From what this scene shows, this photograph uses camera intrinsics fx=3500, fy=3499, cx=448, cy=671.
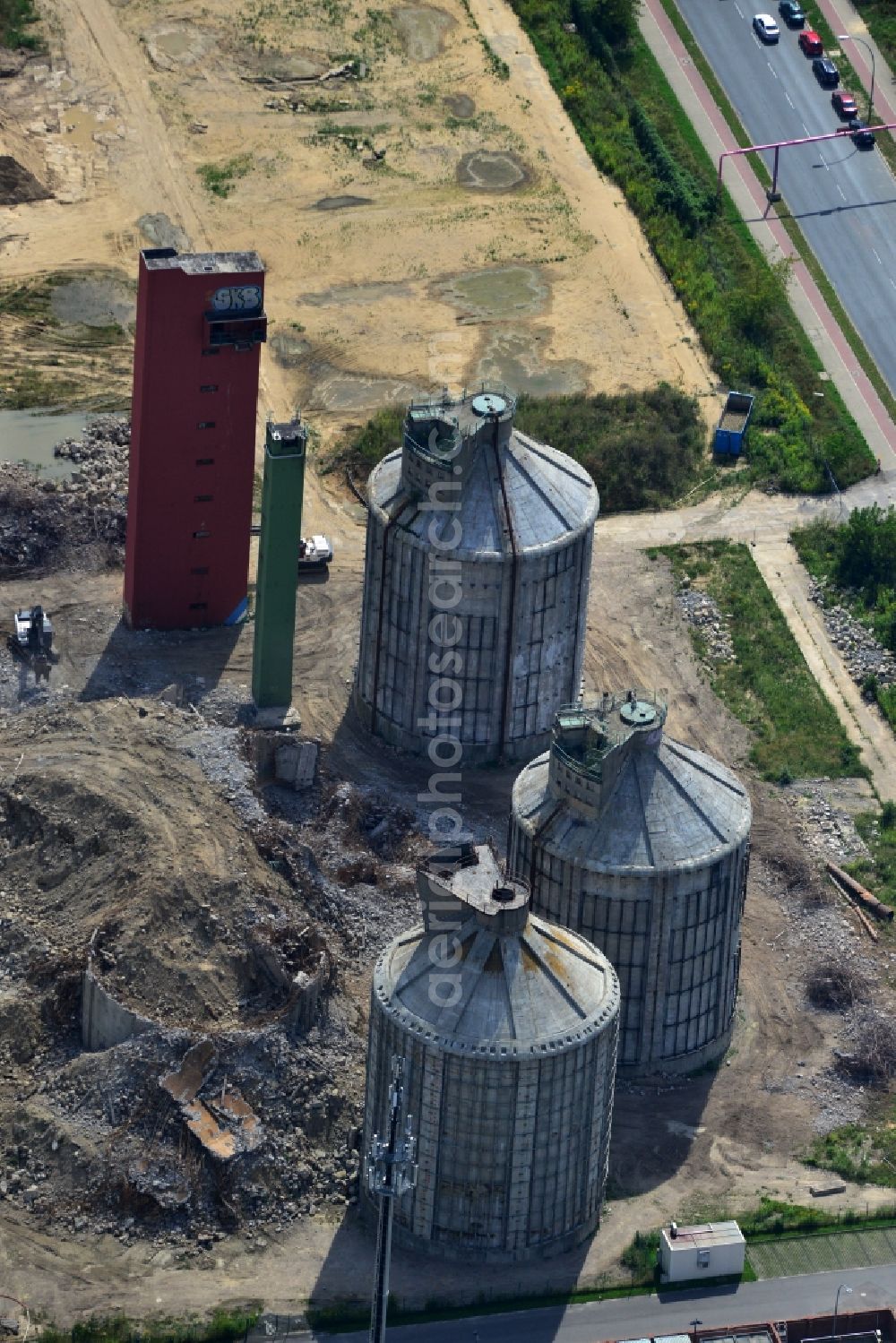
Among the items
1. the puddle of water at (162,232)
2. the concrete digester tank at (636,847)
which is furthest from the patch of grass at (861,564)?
the puddle of water at (162,232)

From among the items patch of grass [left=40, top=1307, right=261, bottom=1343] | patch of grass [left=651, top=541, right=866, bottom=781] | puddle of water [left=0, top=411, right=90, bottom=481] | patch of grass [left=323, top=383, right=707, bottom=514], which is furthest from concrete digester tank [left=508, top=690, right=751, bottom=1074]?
puddle of water [left=0, top=411, right=90, bottom=481]

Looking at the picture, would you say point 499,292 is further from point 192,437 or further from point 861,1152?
point 861,1152

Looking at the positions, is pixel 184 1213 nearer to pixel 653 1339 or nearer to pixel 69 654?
pixel 653 1339

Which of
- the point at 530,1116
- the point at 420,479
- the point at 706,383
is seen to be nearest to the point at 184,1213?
the point at 530,1116

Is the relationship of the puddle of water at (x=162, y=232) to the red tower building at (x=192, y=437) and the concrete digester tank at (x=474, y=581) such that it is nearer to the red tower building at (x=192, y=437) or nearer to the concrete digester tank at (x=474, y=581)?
the red tower building at (x=192, y=437)

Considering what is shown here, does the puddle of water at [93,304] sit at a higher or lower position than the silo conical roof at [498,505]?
lower

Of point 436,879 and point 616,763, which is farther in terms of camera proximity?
point 616,763

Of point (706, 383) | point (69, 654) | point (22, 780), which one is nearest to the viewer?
point (22, 780)
